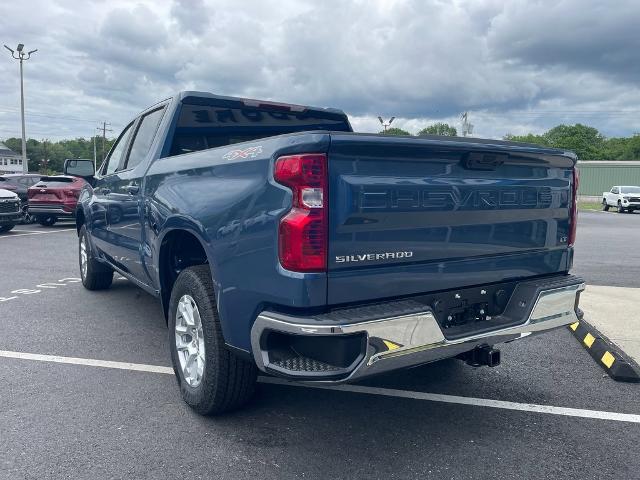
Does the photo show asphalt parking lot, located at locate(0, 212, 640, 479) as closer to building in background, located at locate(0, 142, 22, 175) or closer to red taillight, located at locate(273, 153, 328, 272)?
red taillight, located at locate(273, 153, 328, 272)

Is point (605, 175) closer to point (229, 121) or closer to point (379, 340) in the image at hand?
point (229, 121)

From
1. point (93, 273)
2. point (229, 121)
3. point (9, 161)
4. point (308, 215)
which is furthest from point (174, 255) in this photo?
point (9, 161)

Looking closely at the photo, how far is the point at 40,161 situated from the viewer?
399ft

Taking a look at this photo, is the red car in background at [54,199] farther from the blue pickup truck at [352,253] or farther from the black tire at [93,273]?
the blue pickup truck at [352,253]

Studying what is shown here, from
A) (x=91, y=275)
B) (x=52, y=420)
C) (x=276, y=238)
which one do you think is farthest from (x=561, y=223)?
(x=91, y=275)

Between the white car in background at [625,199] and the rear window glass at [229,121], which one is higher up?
the rear window glass at [229,121]

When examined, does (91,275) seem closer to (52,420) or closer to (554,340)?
(52,420)

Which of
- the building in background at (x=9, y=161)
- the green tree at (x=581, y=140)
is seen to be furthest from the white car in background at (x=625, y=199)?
the building in background at (x=9, y=161)

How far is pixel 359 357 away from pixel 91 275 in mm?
5200

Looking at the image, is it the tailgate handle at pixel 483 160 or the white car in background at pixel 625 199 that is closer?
the tailgate handle at pixel 483 160

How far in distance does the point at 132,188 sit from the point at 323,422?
96.9 inches

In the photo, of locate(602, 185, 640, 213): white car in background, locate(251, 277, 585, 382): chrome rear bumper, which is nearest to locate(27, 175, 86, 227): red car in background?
locate(251, 277, 585, 382): chrome rear bumper

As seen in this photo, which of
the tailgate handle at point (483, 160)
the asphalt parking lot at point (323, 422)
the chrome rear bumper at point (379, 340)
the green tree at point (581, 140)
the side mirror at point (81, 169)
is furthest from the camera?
the green tree at point (581, 140)

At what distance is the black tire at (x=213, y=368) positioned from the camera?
10.2 ft
